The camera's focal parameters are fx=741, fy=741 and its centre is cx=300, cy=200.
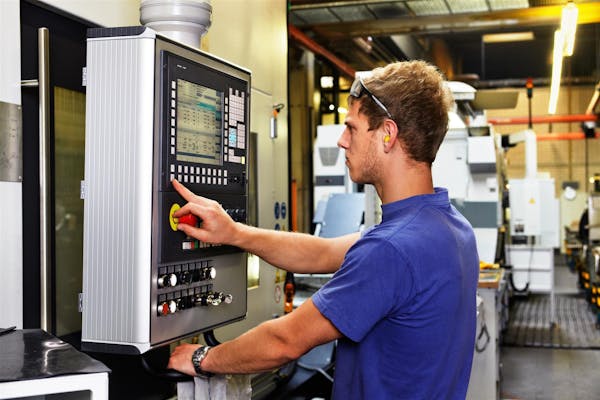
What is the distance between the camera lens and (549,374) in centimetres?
629

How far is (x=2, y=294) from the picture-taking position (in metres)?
1.76

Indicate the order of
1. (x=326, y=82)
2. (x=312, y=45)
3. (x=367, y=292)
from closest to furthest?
(x=367, y=292) → (x=312, y=45) → (x=326, y=82)

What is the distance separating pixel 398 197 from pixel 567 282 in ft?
40.2

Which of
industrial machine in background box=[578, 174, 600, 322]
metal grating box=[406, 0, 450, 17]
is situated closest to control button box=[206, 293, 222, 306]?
metal grating box=[406, 0, 450, 17]

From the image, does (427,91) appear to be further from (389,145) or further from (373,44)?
(373,44)

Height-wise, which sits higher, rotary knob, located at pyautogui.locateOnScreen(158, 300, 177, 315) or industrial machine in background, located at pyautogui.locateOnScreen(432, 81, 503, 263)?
industrial machine in background, located at pyautogui.locateOnScreen(432, 81, 503, 263)

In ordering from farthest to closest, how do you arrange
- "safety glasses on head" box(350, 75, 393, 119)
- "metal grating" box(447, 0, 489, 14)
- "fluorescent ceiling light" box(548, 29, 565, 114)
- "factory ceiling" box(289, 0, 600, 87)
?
"factory ceiling" box(289, 0, 600, 87) → "metal grating" box(447, 0, 489, 14) → "fluorescent ceiling light" box(548, 29, 565, 114) → "safety glasses on head" box(350, 75, 393, 119)

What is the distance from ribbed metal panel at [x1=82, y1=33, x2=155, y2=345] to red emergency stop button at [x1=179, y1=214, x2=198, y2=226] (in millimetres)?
106

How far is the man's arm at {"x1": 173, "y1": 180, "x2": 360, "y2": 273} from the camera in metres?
1.64

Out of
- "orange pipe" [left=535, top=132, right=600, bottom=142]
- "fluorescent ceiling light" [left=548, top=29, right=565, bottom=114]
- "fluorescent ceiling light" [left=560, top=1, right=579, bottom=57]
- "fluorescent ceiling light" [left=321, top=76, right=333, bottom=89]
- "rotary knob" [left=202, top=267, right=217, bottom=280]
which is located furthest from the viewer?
"orange pipe" [left=535, top=132, right=600, bottom=142]

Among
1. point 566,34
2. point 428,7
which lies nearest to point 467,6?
point 428,7

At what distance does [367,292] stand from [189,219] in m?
0.44

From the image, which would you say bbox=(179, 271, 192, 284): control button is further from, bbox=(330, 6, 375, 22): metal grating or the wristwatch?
bbox=(330, 6, 375, 22): metal grating

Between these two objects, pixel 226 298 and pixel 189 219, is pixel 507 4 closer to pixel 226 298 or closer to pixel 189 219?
pixel 226 298
